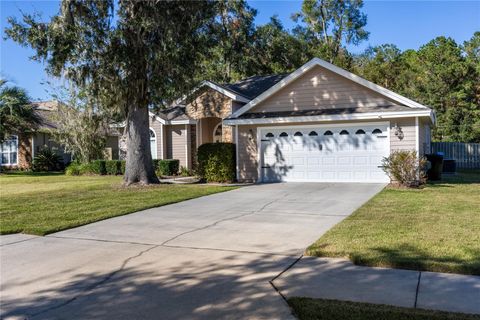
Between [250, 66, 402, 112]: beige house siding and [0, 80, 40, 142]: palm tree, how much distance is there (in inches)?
662

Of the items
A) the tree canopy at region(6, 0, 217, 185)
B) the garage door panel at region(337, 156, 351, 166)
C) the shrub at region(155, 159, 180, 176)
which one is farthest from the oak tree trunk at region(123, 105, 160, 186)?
the garage door panel at region(337, 156, 351, 166)

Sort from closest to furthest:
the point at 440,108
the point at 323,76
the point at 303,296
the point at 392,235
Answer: the point at 303,296
the point at 392,235
the point at 323,76
the point at 440,108

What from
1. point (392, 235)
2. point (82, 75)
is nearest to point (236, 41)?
point (82, 75)

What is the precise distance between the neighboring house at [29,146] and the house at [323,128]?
48.6ft

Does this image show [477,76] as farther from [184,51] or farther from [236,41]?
[184,51]

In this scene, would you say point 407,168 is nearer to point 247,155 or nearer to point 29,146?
point 247,155

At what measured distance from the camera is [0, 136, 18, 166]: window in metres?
31.2

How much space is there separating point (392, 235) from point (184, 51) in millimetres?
10729

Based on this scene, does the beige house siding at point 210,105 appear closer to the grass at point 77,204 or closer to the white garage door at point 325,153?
the white garage door at point 325,153

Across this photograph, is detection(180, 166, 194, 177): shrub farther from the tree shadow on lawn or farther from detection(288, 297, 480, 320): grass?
detection(288, 297, 480, 320): grass

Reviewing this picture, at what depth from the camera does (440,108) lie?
113 ft

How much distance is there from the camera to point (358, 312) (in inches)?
163

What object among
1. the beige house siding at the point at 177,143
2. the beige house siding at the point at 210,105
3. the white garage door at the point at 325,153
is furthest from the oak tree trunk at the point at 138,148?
the beige house siding at the point at 177,143

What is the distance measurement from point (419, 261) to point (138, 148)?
1275 centimetres
